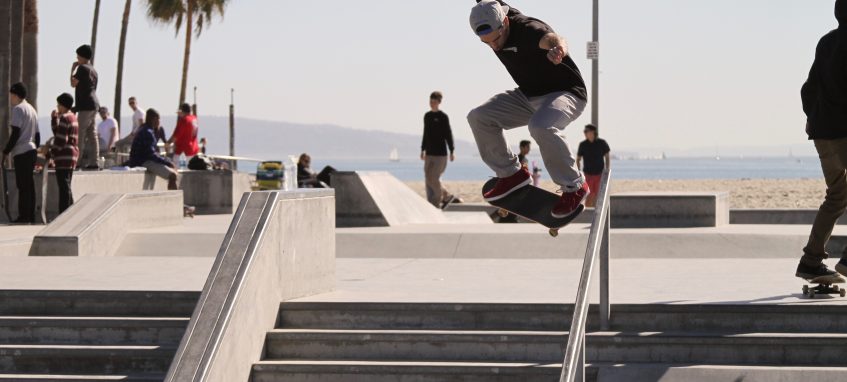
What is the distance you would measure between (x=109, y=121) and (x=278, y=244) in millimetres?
14510

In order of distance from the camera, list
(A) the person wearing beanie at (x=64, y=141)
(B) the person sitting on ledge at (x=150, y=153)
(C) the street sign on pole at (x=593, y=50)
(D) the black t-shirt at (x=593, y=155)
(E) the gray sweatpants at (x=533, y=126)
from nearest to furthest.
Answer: (E) the gray sweatpants at (x=533, y=126) < (A) the person wearing beanie at (x=64, y=141) < (B) the person sitting on ledge at (x=150, y=153) < (D) the black t-shirt at (x=593, y=155) < (C) the street sign on pole at (x=593, y=50)

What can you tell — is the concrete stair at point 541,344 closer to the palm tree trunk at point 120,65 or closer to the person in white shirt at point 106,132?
the person in white shirt at point 106,132

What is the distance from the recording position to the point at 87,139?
18312 millimetres

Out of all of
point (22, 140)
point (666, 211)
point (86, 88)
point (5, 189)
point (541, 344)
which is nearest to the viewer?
point (541, 344)

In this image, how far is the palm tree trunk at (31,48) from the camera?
23.0 metres

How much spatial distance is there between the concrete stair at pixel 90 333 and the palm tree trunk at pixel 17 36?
13080 millimetres

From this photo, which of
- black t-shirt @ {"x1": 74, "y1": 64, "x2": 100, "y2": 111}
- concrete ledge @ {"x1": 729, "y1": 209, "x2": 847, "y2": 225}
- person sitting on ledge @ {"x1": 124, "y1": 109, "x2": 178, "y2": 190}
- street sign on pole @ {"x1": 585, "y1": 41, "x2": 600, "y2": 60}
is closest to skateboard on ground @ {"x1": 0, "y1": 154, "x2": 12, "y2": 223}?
black t-shirt @ {"x1": 74, "y1": 64, "x2": 100, "y2": 111}

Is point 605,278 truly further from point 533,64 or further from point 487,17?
point 487,17

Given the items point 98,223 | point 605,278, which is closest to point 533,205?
point 605,278

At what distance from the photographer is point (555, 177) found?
26.5 ft

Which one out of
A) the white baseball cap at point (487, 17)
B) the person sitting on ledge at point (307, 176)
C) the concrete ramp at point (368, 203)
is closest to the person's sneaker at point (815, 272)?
the white baseball cap at point (487, 17)

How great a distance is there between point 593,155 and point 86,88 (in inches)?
288

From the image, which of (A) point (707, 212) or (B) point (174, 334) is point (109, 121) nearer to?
(A) point (707, 212)

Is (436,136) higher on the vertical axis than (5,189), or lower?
higher
